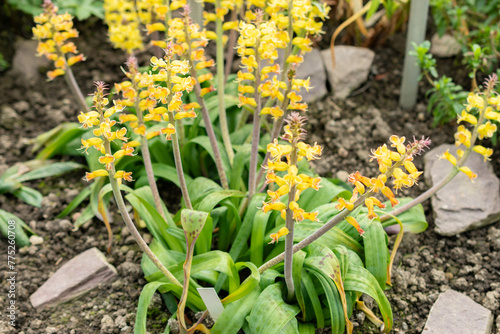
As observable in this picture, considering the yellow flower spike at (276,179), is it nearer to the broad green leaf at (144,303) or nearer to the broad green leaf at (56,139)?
the broad green leaf at (144,303)

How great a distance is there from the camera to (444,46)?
4199mm

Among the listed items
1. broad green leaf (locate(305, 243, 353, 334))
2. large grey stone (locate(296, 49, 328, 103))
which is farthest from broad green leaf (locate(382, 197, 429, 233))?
large grey stone (locate(296, 49, 328, 103))

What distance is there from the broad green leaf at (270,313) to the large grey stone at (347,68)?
2.29m

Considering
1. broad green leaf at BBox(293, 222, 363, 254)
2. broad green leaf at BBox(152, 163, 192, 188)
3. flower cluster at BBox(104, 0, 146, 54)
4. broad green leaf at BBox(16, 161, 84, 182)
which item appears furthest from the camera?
flower cluster at BBox(104, 0, 146, 54)

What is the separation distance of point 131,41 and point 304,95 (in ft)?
4.73

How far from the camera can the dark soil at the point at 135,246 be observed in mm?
2629

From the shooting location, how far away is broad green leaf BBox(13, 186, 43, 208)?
331 centimetres

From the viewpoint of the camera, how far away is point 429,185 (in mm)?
3410

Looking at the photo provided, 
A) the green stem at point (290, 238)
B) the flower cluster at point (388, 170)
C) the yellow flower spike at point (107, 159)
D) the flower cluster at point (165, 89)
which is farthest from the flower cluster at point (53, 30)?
the flower cluster at point (388, 170)

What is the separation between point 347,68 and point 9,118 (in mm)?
2832

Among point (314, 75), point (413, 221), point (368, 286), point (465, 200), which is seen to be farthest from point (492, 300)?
point (314, 75)

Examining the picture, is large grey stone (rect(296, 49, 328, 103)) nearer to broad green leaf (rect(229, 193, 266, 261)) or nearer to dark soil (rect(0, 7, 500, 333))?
dark soil (rect(0, 7, 500, 333))

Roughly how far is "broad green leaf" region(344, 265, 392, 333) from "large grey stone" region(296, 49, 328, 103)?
1980 mm

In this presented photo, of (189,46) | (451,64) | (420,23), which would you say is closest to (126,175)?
(189,46)
